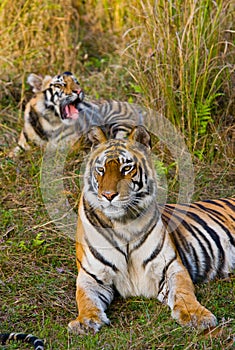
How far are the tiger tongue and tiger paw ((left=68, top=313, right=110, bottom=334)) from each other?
298cm

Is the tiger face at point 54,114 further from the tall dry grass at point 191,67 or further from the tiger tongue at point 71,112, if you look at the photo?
the tall dry grass at point 191,67

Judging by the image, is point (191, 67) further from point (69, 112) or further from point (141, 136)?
point (141, 136)

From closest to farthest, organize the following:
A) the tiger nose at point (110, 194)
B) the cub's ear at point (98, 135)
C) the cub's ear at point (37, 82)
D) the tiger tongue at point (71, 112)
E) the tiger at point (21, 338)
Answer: the tiger at point (21, 338), the tiger nose at point (110, 194), the cub's ear at point (98, 135), the tiger tongue at point (71, 112), the cub's ear at point (37, 82)

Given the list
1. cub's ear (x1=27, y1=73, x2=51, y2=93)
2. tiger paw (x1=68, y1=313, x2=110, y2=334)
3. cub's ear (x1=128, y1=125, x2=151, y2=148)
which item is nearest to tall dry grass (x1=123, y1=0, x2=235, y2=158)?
cub's ear (x1=27, y1=73, x2=51, y2=93)

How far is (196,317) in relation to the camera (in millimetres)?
3633

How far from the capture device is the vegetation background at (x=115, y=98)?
3893mm

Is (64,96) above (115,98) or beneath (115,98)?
above

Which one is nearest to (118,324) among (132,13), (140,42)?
(140,42)

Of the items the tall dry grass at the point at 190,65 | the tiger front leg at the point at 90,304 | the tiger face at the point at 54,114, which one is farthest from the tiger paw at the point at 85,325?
the tiger face at the point at 54,114

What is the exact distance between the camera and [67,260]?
15.5 feet

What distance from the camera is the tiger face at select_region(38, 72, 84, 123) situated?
251 inches

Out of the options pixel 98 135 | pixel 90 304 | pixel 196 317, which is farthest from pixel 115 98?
pixel 196 317

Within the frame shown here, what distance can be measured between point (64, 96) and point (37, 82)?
435 millimetres

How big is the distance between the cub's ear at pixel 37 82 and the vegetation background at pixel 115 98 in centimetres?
17
